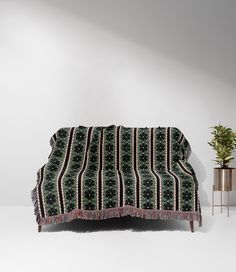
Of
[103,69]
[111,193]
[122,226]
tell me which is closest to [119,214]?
[111,193]

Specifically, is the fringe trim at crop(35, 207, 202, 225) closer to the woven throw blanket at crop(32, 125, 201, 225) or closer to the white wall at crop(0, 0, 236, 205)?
the woven throw blanket at crop(32, 125, 201, 225)

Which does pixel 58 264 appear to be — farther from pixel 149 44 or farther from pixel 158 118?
pixel 149 44

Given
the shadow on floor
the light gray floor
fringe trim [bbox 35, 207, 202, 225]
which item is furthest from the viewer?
the shadow on floor

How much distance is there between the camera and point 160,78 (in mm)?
5121

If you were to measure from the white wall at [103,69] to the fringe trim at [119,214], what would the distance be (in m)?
1.40

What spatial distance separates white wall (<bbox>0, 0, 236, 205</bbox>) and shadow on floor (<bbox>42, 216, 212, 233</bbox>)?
45.5 inches

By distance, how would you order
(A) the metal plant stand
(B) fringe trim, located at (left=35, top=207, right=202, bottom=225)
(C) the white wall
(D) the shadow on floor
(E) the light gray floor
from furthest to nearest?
(C) the white wall → (A) the metal plant stand → (D) the shadow on floor → (B) fringe trim, located at (left=35, top=207, right=202, bottom=225) → (E) the light gray floor

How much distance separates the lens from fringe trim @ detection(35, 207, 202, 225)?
380 centimetres

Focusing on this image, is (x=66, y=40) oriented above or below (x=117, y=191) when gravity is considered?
above

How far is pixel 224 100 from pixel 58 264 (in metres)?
2.98

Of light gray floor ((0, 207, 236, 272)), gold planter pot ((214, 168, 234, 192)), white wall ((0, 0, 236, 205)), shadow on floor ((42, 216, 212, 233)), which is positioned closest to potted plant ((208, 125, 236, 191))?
gold planter pot ((214, 168, 234, 192))

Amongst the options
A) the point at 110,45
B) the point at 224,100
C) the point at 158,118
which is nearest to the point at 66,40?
the point at 110,45

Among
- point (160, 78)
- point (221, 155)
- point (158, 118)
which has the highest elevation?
point (160, 78)

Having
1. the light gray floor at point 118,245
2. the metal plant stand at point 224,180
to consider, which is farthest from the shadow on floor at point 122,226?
the metal plant stand at point 224,180
